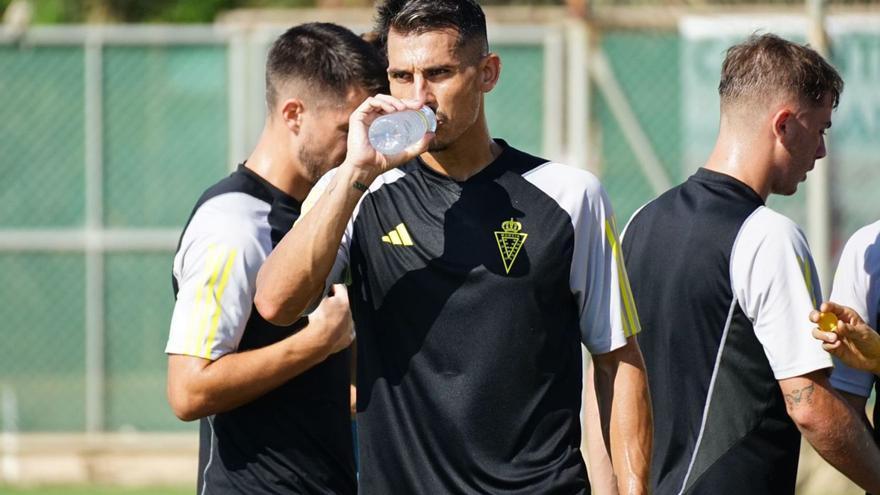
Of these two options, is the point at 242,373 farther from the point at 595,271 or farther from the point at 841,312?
the point at 841,312

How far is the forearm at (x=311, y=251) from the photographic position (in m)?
3.90

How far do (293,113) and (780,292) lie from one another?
1.77 meters

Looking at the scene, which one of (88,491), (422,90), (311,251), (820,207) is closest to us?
(311,251)

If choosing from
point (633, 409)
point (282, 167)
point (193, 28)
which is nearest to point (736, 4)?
point (193, 28)

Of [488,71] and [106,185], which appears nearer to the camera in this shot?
[488,71]

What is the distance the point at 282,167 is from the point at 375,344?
1113 millimetres

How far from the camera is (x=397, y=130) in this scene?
12.9ft

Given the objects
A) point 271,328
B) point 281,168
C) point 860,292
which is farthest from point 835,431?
point 281,168

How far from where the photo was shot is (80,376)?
10.2 m

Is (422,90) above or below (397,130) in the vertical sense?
above

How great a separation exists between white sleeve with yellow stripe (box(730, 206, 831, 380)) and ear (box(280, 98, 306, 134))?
1.56 metres

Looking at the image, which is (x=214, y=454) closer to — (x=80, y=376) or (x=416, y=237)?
(x=416, y=237)

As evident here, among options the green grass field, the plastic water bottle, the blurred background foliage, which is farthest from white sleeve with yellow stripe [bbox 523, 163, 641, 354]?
the blurred background foliage

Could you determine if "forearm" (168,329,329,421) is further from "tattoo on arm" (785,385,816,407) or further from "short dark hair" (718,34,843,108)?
"short dark hair" (718,34,843,108)
